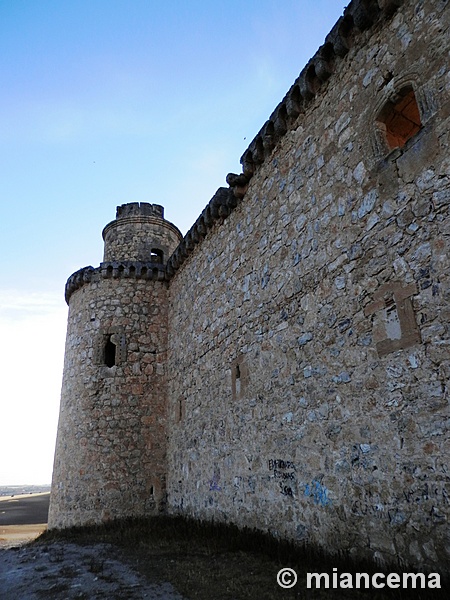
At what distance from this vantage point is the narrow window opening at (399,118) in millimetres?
4589

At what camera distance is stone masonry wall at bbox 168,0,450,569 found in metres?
3.81

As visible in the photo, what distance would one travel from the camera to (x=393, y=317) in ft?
13.6

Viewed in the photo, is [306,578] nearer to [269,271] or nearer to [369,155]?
[269,271]

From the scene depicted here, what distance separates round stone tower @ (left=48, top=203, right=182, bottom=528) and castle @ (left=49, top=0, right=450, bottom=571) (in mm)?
58

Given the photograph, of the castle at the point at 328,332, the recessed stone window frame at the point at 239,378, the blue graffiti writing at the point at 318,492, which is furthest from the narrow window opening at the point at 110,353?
the blue graffiti writing at the point at 318,492

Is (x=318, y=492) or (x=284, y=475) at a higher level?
(x=284, y=475)

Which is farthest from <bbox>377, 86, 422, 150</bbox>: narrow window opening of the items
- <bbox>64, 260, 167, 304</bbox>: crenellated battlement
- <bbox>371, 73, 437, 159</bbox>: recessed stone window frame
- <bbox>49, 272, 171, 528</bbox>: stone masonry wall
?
<bbox>49, 272, 171, 528</bbox>: stone masonry wall

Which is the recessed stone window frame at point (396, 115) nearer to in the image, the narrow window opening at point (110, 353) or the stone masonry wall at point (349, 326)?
the stone masonry wall at point (349, 326)

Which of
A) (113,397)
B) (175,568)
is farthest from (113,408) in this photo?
(175,568)

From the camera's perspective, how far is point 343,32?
518 cm

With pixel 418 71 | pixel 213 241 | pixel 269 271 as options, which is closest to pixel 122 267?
pixel 213 241

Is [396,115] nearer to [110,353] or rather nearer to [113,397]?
[113,397]

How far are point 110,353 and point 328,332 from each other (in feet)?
22.6

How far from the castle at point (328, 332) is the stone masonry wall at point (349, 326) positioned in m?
0.02
